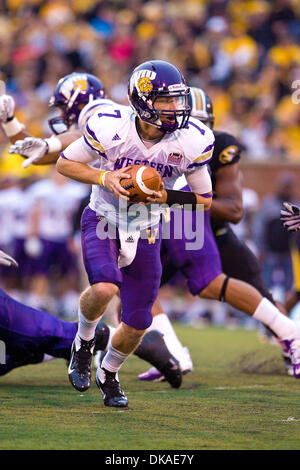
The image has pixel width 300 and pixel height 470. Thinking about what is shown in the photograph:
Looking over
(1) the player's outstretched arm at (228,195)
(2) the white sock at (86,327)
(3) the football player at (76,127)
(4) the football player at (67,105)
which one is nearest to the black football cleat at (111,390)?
(2) the white sock at (86,327)

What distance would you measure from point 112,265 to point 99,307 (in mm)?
203

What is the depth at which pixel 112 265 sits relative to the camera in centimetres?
410

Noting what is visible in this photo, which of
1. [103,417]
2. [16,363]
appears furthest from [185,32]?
[103,417]

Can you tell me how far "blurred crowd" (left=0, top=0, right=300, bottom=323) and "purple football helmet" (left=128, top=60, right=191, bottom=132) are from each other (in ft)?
18.3

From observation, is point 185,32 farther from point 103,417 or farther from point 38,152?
point 103,417

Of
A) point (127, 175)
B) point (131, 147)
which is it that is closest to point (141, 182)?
point (127, 175)

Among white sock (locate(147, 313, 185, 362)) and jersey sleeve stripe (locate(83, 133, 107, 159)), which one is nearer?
jersey sleeve stripe (locate(83, 133, 107, 159))

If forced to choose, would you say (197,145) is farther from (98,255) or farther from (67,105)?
(67,105)

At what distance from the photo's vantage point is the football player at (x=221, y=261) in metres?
5.34

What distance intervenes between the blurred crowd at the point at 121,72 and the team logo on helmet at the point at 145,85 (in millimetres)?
5576

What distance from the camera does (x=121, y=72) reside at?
12.3 m

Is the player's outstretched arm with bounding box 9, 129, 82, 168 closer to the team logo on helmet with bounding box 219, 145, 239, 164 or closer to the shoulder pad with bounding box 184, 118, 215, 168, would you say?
the team logo on helmet with bounding box 219, 145, 239, 164

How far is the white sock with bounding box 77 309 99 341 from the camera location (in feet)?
13.9

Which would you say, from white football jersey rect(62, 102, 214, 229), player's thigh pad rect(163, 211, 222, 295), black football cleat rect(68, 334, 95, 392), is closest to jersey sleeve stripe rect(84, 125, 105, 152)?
white football jersey rect(62, 102, 214, 229)
